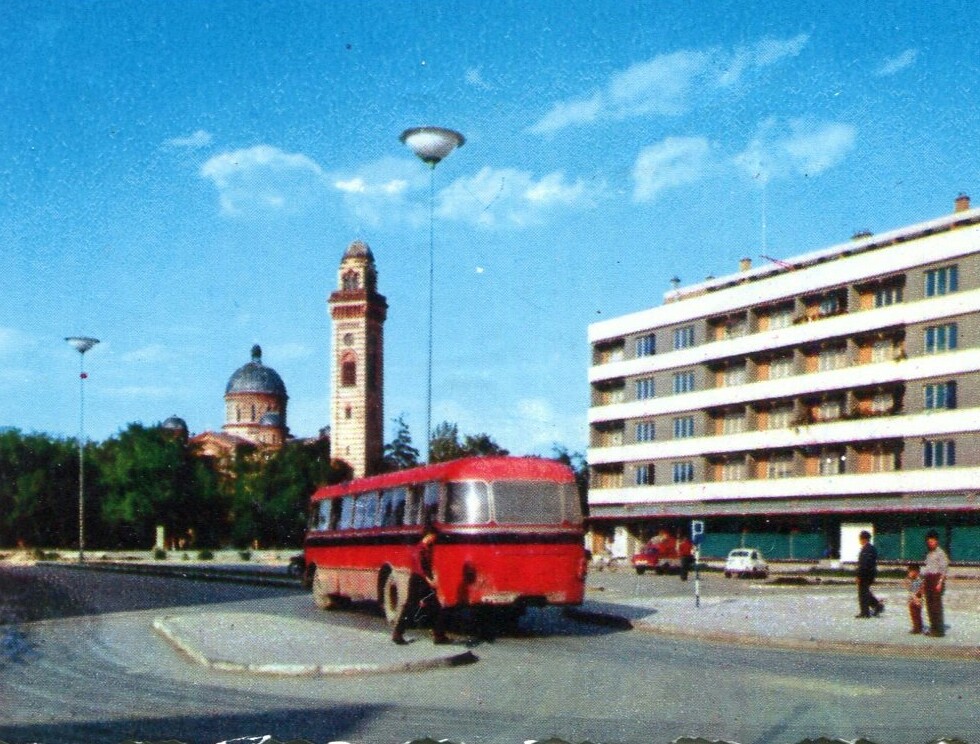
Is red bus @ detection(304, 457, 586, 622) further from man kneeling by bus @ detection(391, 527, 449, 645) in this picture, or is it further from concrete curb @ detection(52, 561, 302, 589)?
concrete curb @ detection(52, 561, 302, 589)

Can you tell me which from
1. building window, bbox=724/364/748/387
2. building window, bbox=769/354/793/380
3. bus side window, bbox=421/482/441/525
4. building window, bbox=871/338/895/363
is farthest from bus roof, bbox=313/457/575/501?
building window, bbox=724/364/748/387

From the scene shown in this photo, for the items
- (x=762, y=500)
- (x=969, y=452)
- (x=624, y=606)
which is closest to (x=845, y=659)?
(x=624, y=606)

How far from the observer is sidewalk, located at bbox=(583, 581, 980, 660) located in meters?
16.5

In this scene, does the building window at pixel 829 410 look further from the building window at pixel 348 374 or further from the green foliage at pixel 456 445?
the building window at pixel 348 374

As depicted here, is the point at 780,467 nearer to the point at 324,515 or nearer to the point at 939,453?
the point at 939,453

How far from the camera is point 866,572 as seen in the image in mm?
20469

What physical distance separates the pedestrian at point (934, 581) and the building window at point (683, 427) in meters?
46.5

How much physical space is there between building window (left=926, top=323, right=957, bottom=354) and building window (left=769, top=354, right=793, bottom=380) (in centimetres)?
874

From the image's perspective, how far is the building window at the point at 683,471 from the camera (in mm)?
63656

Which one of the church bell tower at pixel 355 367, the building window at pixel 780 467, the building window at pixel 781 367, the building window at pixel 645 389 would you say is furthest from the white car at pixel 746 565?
the church bell tower at pixel 355 367

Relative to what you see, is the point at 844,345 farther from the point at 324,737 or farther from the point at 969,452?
the point at 324,737

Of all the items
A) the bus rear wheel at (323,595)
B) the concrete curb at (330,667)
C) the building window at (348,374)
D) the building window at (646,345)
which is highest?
the building window at (348,374)

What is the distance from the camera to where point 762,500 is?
194 ft

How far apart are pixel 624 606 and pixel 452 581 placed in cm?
866
